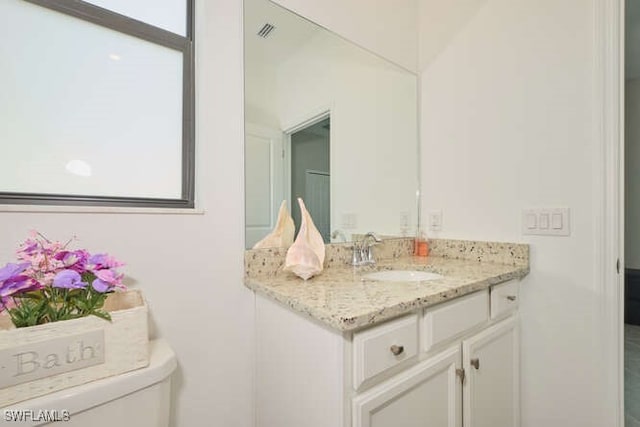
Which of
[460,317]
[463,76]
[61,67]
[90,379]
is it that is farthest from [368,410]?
[463,76]

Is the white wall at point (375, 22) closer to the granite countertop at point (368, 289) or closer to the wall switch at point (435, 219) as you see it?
the wall switch at point (435, 219)

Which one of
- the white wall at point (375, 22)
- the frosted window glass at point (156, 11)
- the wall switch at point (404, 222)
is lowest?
the wall switch at point (404, 222)

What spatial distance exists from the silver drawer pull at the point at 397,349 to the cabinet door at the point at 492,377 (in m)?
0.35

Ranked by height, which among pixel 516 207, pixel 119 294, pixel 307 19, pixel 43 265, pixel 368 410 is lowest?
pixel 368 410

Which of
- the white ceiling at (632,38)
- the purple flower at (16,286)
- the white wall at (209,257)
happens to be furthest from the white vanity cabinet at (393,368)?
the white ceiling at (632,38)

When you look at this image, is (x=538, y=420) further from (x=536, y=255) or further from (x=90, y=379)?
(x=90, y=379)

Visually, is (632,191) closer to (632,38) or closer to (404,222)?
(632,38)

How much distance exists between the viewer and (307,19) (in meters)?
1.33

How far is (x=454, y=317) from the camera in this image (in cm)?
99

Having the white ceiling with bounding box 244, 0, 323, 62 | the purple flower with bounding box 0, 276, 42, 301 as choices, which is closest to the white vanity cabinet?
the purple flower with bounding box 0, 276, 42, 301

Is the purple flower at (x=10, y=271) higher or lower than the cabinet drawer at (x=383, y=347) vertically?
higher

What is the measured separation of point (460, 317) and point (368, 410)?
A: 462 millimetres

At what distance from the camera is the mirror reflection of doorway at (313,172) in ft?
4.45

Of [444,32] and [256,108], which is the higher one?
[444,32]
